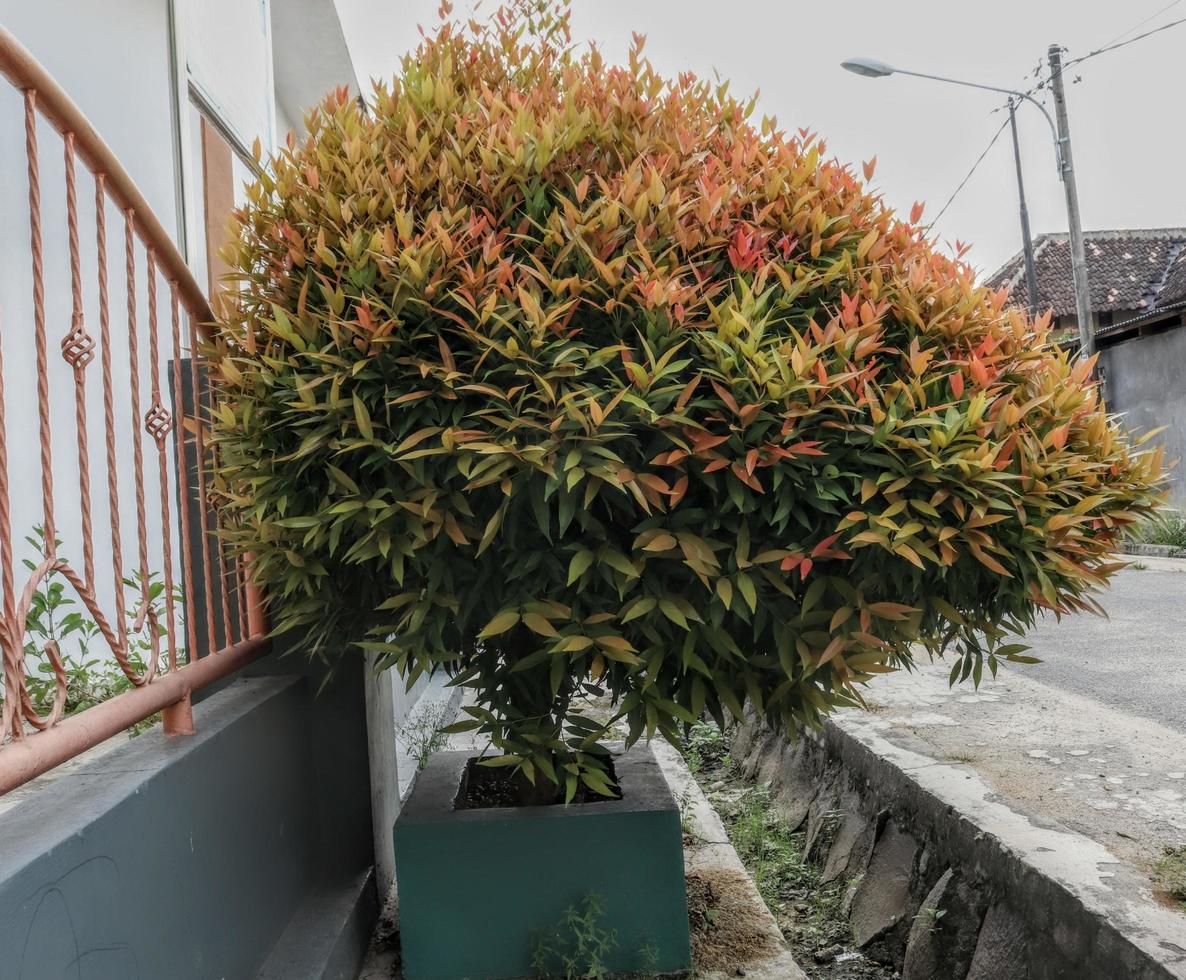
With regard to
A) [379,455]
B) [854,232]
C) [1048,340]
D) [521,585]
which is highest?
[854,232]

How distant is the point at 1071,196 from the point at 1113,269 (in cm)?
1091

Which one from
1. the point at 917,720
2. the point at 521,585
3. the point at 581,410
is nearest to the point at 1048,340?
the point at 581,410

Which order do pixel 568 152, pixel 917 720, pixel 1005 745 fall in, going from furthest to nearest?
pixel 917 720 → pixel 1005 745 → pixel 568 152

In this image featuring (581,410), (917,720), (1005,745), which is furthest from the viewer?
(917,720)

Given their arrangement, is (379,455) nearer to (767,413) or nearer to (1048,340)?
(767,413)

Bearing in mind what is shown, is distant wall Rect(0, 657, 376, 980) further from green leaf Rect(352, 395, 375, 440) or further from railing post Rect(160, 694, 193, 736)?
green leaf Rect(352, 395, 375, 440)

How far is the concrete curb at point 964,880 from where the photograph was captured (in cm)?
200

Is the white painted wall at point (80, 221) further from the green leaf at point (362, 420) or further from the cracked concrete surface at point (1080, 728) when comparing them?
the cracked concrete surface at point (1080, 728)

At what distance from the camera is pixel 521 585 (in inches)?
80.3

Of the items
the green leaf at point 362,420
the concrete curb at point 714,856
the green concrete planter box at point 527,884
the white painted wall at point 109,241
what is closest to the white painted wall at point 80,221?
the white painted wall at point 109,241

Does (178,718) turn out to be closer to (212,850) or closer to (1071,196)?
(212,850)

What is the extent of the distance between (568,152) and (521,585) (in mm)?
965

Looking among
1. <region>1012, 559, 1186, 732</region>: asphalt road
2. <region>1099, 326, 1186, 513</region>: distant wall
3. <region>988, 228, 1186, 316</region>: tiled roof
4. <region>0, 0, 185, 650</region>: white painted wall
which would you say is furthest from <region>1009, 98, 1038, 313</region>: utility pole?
<region>0, 0, 185, 650</region>: white painted wall

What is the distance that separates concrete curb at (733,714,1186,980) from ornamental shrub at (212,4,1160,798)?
54 cm
